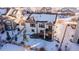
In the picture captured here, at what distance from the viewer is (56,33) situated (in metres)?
1.88

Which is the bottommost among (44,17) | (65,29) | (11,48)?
(11,48)

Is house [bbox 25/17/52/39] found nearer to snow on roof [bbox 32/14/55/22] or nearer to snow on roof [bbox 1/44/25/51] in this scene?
snow on roof [bbox 32/14/55/22]

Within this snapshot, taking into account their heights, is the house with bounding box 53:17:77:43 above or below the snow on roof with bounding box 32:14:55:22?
below

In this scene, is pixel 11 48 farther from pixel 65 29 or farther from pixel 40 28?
pixel 65 29

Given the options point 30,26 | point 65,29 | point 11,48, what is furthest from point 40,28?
point 11,48

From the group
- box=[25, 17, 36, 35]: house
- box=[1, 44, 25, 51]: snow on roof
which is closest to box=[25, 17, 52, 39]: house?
box=[25, 17, 36, 35]: house

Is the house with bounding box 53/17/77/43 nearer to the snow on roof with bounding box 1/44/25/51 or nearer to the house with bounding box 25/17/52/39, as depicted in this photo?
the house with bounding box 25/17/52/39

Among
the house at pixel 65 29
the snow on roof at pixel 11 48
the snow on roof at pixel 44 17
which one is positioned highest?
the snow on roof at pixel 44 17

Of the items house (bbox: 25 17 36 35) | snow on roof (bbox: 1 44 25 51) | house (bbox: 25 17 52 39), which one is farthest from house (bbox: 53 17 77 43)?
snow on roof (bbox: 1 44 25 51)

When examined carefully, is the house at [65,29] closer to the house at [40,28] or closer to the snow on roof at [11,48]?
the house at [40,28]

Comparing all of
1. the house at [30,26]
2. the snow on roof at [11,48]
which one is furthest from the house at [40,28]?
the snow on roof at [11,48]

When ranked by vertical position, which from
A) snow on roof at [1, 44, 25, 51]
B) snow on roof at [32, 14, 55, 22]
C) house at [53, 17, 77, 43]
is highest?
snow on roof at [32, 14, 55, 22]
